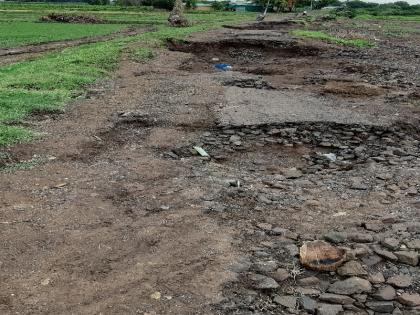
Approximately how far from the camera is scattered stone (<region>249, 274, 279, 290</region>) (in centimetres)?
346

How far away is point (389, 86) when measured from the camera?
11133 mm

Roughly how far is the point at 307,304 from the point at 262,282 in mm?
364

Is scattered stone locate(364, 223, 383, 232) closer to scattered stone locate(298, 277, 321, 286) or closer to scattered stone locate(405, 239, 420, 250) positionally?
scattered stone locate(405, 239, 420, 250)

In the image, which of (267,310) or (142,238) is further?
(142,238)

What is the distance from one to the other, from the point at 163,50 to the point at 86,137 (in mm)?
10105

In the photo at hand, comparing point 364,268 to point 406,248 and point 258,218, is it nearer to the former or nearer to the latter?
point 406,248

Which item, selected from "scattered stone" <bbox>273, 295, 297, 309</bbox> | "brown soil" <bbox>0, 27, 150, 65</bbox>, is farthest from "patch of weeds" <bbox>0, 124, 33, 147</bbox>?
"brown soil" <bbox>0, 27, 150, 65</bbox>

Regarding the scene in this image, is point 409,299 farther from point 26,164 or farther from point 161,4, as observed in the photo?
point 161,4

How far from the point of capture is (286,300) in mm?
3340

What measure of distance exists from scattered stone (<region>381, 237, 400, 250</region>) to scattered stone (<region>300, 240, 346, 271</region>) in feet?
1.43

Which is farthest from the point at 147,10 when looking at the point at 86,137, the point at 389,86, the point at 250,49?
the point at 86,137

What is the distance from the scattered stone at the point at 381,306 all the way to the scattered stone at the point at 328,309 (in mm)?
206

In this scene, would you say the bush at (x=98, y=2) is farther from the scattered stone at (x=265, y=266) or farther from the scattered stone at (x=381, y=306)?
the scattered stone at (x=381, y=306)

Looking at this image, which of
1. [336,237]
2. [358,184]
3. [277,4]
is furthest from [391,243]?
[277,4]
